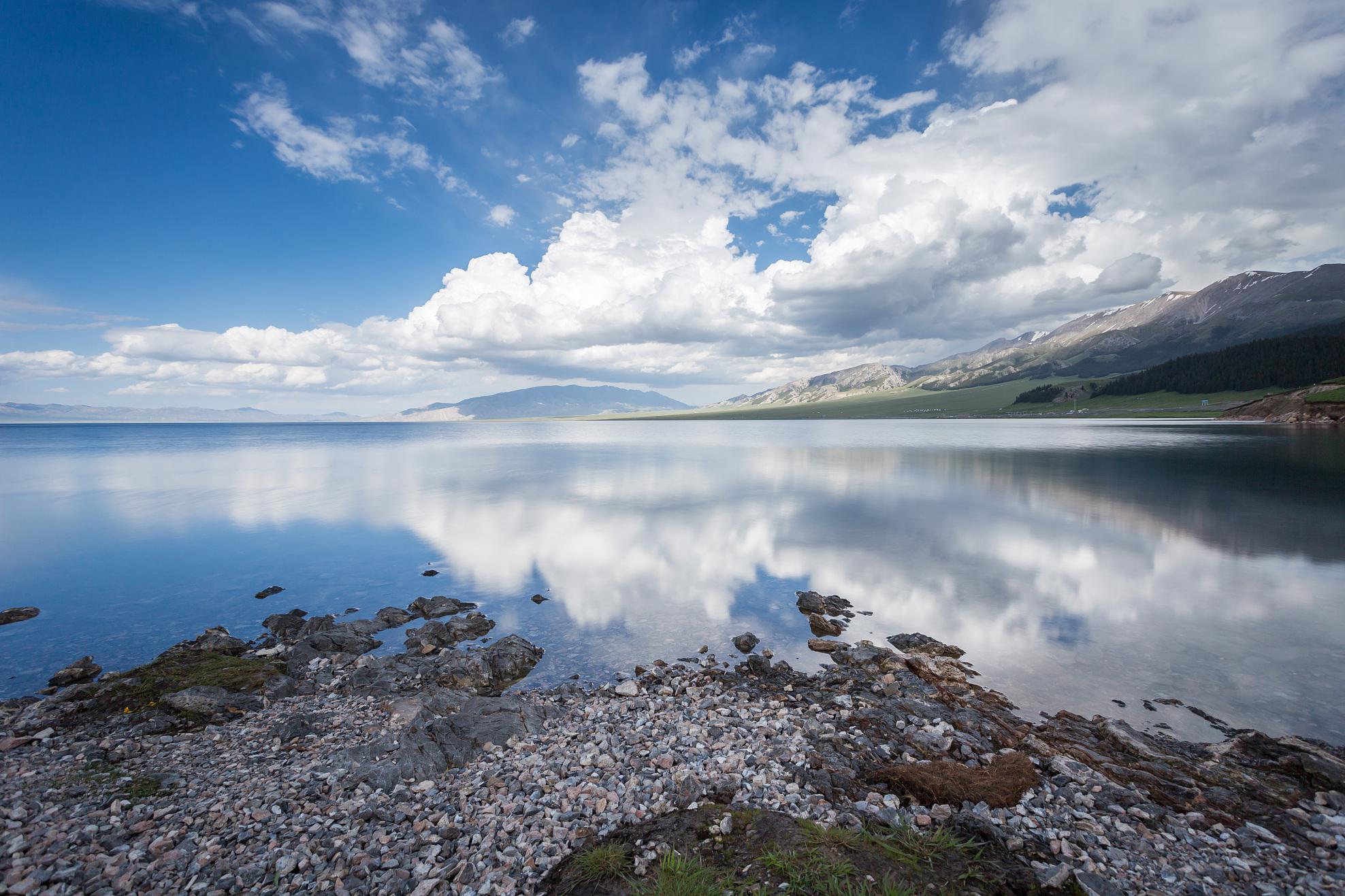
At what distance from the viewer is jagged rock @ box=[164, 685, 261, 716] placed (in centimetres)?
1070

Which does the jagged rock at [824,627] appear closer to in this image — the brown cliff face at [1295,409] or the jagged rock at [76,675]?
the jagged rock at [76,675]

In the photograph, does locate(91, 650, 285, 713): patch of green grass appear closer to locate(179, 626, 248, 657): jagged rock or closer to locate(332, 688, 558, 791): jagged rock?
locate(179, 626, 248, 657): jagged rock

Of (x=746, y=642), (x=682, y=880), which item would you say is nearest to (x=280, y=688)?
(x=682, y=880)

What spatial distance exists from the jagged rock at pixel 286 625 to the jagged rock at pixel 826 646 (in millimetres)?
14659

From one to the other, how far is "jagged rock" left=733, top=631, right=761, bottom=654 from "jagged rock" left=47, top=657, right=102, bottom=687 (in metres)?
15.7

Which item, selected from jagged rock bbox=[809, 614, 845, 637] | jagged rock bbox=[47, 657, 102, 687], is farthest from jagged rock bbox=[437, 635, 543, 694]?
jagged rock bbox=[47, 657, 102, 687]

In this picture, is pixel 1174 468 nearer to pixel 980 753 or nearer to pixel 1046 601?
pixel 1046 601

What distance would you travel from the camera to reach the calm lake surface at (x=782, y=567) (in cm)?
1320

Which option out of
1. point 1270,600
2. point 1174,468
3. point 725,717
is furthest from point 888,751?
point 1174,468

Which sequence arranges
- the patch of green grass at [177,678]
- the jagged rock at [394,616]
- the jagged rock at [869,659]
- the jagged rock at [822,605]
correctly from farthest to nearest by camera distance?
1. the jagged rock at [822,605]
2. the jagged rock at [394,616]
3. the jagged rock at [869,659]
4. the patch of green grass at [177,678]

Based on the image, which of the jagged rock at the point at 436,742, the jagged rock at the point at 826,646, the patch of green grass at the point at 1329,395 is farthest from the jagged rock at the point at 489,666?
the patch of green grass at the point at 1329,395

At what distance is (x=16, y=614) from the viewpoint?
16.7 meters

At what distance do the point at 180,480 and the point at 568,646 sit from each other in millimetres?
57189

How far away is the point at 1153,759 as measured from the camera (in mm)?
8672
